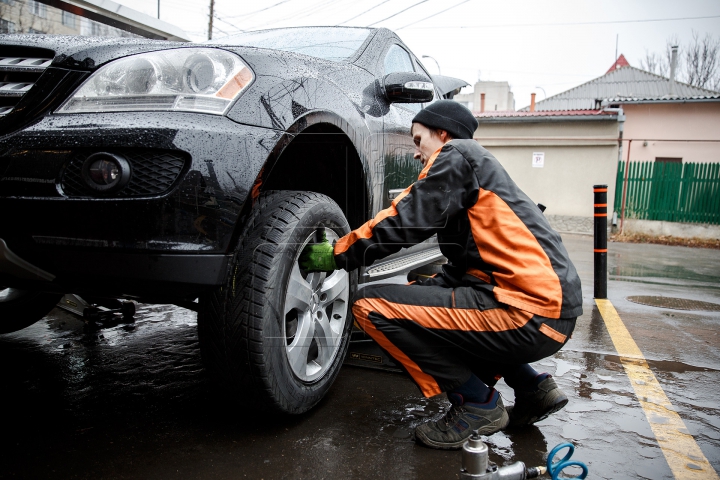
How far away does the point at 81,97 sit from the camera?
1802mm

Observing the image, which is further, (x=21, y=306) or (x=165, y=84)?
(x=21, y=306)

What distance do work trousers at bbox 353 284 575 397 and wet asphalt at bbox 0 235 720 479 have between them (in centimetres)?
29

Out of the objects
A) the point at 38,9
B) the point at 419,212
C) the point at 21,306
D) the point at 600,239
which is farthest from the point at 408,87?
the point at 38,9

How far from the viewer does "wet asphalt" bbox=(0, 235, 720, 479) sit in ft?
6.15

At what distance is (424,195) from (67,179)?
3.71 feet

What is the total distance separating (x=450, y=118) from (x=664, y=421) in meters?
1.48

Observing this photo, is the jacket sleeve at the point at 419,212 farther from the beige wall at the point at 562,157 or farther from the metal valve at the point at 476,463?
the beige wall at the point at 562,157

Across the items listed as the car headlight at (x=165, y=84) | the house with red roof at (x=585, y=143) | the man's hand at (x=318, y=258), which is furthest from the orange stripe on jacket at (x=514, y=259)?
the house with red roof at (x=585, y=143)

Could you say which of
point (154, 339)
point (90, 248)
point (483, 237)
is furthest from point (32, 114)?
point (154, 339)

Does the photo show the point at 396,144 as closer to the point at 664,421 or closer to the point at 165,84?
the point at 165,84

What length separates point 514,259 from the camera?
6.39ft

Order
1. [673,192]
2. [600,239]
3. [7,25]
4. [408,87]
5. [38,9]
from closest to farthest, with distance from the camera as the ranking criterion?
[408,87] < [7,25] < [38,9] < [600,239] < [673,192]

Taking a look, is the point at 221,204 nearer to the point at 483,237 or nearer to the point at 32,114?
the point at 32,114

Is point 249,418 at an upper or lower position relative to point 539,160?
lower
